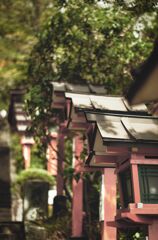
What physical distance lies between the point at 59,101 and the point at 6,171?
7996mm

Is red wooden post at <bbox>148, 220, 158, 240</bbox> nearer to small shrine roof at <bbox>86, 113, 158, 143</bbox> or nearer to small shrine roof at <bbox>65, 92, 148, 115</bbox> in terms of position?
small shrine roof at <bbox>86, 113, 158, 143</bbox>

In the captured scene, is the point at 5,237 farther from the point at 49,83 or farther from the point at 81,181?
the point at 49,83

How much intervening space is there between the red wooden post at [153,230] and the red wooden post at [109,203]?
1.72 meters

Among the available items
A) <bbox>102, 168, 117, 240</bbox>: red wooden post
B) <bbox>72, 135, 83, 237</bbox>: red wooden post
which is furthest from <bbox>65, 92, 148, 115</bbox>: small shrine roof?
<bbox>72, 135, 83, 237</bbox>: red wooden post

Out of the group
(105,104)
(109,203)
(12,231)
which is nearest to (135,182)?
(109,203)

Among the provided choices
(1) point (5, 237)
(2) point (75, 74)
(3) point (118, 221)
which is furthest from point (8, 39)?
(3) point (118, 221)

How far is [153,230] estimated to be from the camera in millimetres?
7074

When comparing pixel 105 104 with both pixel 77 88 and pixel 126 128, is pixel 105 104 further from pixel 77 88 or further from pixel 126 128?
pixel 77 88

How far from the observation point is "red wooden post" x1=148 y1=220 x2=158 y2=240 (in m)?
7.04

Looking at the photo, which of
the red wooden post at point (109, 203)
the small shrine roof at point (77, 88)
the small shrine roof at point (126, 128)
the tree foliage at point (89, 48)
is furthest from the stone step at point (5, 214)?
the small shrine roof at point (126, 128)

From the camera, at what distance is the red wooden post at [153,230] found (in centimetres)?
704

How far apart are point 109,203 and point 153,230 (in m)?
1.96

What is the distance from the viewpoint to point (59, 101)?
13.1 metres

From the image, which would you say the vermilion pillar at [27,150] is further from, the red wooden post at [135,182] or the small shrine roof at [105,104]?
the red wooden post at [135,182]
